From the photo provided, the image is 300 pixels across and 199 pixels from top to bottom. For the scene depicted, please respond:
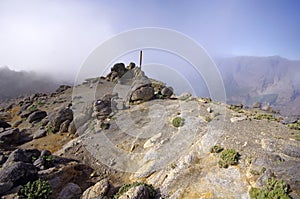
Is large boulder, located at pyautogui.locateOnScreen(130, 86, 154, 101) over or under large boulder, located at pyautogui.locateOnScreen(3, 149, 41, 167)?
over

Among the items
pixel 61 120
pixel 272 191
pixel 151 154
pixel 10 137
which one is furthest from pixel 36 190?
pixel 61 120

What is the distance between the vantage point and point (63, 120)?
1302 inches

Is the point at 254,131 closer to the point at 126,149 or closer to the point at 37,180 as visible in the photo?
the point at 126,149

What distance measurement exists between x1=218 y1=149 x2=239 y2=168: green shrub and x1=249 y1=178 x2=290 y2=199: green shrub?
9.93 feet

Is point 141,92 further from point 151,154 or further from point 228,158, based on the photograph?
point 228,158

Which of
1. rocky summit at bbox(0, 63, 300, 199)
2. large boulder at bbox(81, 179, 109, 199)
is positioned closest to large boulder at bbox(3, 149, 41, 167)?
Answer: rocky summit at bbox(0, 63, 300, 199)

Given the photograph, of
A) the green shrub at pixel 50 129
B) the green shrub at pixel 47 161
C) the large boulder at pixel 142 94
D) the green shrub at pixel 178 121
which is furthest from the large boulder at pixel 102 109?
the green shrub at pixel 47 161

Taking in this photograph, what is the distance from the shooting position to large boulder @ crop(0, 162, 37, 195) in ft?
48.1

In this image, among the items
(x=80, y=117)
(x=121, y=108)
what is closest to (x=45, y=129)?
(x=80, y=117)

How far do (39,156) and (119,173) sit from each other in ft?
24.8

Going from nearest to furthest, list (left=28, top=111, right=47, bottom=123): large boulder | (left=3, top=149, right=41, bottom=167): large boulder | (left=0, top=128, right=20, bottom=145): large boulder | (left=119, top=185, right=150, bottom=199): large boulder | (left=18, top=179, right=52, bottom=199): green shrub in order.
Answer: (left=18, top=179, right=52, bottom=199): green shrub < (left=119, top=185, right=150, bottom=199): large boulder < (left=3, top=149, right=41, bottom=167): large boulder < (left=0, top=128, right=20, bottom=145): large boulder < (left=28, top=111, right=47, bottom=123): large boulder

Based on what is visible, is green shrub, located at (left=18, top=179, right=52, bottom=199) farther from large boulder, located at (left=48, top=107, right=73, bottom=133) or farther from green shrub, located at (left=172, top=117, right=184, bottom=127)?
large boulder, located at (left=48, top=107, right=73, bottom=133)

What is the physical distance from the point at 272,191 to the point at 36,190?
1506 cm

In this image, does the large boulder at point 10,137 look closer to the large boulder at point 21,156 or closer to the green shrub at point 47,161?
the large boulder at point 21,156
